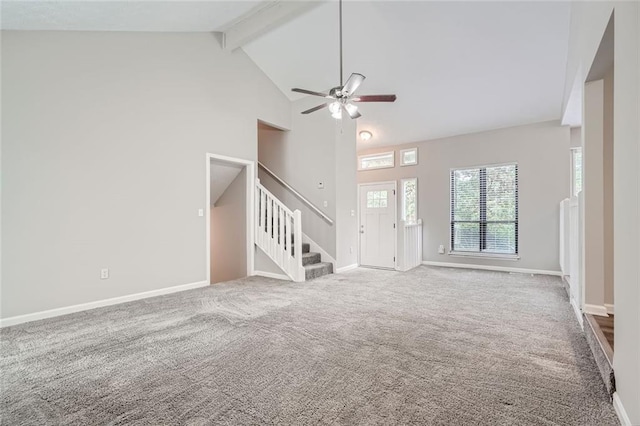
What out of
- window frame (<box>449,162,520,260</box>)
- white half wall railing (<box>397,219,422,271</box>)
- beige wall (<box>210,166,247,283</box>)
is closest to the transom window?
window frame (<box>449,162,520,260</box>)

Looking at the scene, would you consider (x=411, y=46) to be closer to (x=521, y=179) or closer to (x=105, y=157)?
(x=521, y=179)

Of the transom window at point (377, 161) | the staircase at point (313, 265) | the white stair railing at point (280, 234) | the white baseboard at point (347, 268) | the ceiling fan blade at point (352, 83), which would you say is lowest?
the white baseboard at point (347, 268)

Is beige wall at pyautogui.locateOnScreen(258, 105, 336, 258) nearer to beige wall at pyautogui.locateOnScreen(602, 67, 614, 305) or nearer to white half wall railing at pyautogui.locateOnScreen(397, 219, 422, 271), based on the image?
white half wall railing at pyautogui.locateOnScreen(397, 219, 422, 271)

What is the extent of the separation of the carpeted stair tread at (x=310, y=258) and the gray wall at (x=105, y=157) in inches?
69.5

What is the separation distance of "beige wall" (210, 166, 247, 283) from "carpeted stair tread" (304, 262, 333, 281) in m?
1.20

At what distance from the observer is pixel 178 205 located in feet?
15.1

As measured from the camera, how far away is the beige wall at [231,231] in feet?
19.0

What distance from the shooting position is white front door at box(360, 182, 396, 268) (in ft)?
22.2

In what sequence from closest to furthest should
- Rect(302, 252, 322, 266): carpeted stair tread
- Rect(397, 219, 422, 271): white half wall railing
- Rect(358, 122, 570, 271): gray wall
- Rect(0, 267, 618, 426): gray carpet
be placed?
Rect(0, 267, 618, 426): gray carpet
Rect(358, 122, 570, 271): gray wall
Rect(302, 252, 322, 266): carpeted stair tread
Rect(397, 219, 422, 271): white half wall railing

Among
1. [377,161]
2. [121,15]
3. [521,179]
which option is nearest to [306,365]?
[121,15]

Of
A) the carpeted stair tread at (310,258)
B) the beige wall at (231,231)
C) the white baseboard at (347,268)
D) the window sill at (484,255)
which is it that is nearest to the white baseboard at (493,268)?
the window sill at (484,255)

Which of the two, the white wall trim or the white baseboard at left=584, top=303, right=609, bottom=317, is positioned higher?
the white wall trim

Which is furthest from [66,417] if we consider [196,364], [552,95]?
[552,95]
